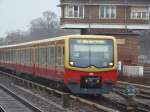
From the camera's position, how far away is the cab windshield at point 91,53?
22672 mm

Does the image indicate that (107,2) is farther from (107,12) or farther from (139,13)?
(139,13)

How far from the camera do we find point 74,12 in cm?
6825

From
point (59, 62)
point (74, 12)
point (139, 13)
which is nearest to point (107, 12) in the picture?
point (139, 13)

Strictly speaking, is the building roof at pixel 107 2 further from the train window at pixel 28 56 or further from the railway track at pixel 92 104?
the railway track at pixel 92 104

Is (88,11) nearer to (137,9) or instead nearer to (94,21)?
(94,21)

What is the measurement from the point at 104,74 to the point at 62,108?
3915 mm

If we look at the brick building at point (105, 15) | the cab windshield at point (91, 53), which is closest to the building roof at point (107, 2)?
the brick building at point (105, 15)

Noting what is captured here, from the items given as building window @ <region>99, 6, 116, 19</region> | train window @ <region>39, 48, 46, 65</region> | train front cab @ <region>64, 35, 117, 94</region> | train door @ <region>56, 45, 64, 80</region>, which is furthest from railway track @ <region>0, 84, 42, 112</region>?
building window @ <region>99, 6, 116, 19</region>

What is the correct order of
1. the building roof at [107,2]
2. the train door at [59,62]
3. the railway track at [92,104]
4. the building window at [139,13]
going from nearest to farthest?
the railway track at [92,104]
the train door at [59,62]
the building roof at [107,2]
the building window at [139,13]

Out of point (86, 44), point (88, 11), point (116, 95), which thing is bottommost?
point (116, 95)

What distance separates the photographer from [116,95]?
26.4m

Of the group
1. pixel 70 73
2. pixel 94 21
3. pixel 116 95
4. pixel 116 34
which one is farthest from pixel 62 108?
pixel 94 21

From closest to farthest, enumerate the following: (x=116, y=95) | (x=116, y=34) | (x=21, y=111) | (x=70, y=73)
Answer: (x=21, y=111) → (x=70, y=73) → (x=116, y=95) → (x=116, y=34)

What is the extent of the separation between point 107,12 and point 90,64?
1849 inches
